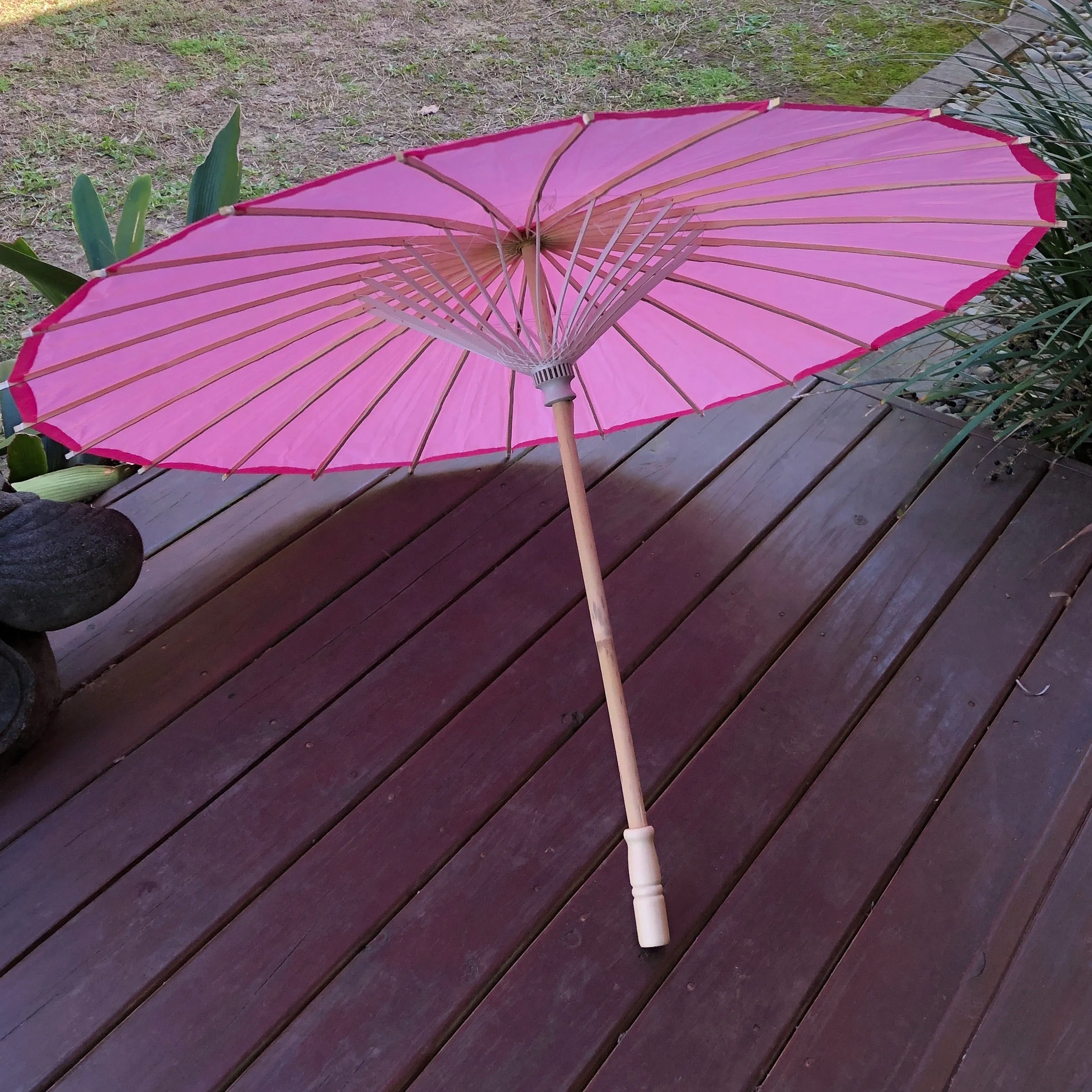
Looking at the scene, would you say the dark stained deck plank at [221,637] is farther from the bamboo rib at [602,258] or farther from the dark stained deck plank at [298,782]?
the bamboo rib at [602,258]

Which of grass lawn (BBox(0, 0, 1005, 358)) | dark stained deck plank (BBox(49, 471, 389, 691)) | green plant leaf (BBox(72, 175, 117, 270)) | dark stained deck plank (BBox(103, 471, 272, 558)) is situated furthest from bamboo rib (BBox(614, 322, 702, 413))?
grass lawn (BBox(0, 0, 1005, 358))

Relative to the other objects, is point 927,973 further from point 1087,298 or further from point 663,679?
point 1087,298

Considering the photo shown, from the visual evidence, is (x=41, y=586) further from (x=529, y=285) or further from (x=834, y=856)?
(x=834, y=856)

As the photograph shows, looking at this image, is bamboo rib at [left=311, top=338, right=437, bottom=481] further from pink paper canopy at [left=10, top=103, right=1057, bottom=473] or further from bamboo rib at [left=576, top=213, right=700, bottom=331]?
bamboo rib at [left=576, top=213, right=700, bottom=331]

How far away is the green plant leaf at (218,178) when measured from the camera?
2.31 meters

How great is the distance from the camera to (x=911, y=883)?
1.46 meters

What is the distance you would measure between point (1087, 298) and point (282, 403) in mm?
1531

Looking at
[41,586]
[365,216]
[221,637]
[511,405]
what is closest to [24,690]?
[41,586]

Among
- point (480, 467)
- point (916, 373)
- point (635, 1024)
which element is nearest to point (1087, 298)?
point (916, 373)

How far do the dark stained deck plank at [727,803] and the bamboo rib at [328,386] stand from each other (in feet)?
2.84

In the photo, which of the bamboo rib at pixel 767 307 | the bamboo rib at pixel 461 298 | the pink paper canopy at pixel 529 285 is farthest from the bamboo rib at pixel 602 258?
the bamboo rib at pixel 767 307

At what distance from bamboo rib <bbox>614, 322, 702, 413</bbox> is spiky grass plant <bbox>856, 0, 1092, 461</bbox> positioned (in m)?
0.57

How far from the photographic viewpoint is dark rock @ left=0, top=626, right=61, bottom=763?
1.61m

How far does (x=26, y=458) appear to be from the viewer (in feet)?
6.88
